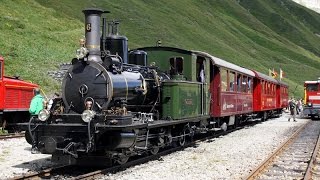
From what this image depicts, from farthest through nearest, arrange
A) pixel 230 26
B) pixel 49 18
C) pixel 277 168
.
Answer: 1. pixel 230 26
2. pixel 49 18
3. pixel 277 168

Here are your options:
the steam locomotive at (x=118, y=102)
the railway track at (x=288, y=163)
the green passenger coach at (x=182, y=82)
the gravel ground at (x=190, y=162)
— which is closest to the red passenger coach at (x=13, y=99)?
the gravel ground at (x=190, y=162)

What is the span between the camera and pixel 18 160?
12.0 metres

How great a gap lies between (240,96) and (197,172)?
11.7 metres

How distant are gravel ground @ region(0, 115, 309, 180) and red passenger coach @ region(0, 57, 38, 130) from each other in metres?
1.96

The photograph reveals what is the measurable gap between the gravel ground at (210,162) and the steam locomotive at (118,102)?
1.74 ft

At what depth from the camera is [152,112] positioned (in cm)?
1254

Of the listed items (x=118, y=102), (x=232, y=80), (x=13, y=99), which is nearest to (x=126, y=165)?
(x=118, y=102)

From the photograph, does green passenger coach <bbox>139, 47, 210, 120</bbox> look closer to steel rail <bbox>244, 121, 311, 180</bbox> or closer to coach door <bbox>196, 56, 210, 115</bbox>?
coach door <bbox>196, 56, 210, 115</bbox>

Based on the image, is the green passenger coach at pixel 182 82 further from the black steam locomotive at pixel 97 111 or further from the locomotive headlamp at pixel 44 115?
the locomotive headlamp at pixel 44 115

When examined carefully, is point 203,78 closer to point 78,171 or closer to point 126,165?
point 126,165

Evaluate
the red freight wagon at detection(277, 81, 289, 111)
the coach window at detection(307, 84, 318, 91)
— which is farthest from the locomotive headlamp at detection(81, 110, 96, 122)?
the red freight wagon at detection(277, 81, 289, 111)

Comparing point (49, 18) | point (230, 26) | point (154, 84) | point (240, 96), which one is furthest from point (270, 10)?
point (154, 84)

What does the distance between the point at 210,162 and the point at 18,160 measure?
4.99 meters

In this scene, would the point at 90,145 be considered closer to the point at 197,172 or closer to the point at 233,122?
the point at 197,172
